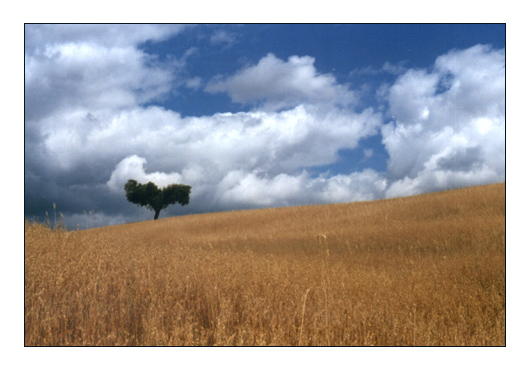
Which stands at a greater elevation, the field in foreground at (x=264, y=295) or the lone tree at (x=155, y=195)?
the lone tree at (x=155, y=195)

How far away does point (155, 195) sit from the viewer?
151 ft

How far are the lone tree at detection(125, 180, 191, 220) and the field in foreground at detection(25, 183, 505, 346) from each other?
123 ft

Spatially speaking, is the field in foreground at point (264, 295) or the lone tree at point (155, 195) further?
the lone tree at point (155, 195)

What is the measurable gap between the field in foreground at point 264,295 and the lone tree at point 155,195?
37634 millimetres

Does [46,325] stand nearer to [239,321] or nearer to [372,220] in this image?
[239,321]

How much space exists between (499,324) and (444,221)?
8.55 m

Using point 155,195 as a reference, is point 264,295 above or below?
below

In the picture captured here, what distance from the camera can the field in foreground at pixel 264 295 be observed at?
14.6ft

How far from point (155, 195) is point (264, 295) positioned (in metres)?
42.6

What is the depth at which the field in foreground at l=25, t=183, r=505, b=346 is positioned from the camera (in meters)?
4.46

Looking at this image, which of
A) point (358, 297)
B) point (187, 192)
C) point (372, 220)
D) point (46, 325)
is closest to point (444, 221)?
point (372, 220)

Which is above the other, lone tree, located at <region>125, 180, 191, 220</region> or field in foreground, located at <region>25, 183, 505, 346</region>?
lone tree, located at <region>125, 180, 191, 220</region>

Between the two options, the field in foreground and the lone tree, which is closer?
the field in foreground

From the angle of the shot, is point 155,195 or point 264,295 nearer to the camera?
point 264,295
